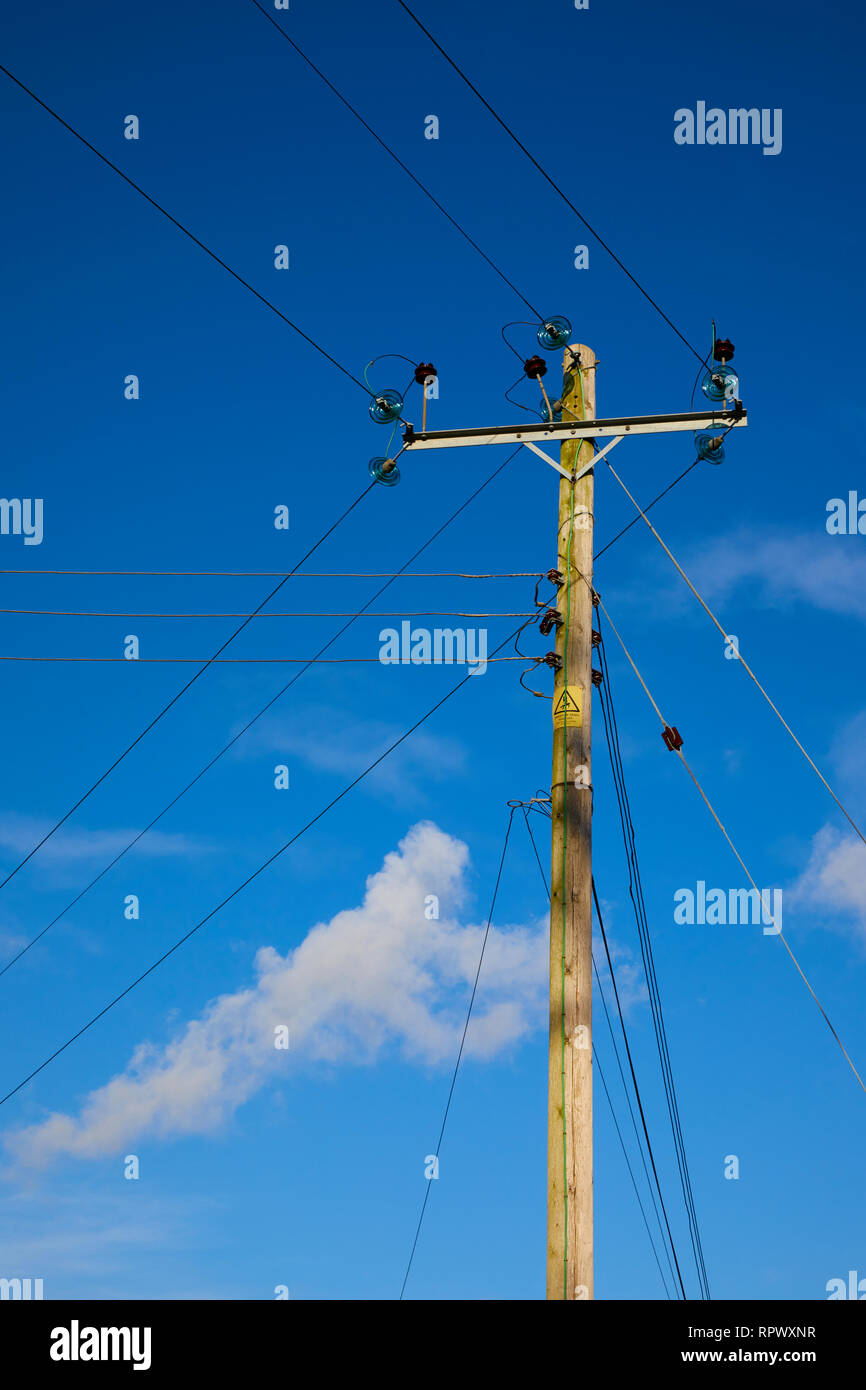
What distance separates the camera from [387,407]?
1144 centimetres

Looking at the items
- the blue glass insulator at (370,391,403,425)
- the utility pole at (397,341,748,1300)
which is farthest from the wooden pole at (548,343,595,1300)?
the blue glass insulator at (370,391,403,425)

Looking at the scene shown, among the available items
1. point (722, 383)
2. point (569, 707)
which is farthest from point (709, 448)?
point (569, 707)

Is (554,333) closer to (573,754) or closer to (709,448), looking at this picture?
(709,448)

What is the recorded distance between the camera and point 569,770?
10102 mm

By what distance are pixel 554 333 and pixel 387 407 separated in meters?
1.58

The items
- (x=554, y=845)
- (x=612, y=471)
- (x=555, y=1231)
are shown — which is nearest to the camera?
(x=555, y=1231)

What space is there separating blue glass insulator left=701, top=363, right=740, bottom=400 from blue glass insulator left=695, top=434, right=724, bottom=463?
1.98ft

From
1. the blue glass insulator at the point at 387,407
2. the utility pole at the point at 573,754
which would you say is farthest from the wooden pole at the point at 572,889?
the blue glass insulator at the point at 387,407

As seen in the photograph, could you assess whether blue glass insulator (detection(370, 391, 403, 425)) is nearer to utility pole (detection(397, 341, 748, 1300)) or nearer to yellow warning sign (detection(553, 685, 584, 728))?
utility pole (detection(397, 341, 748, 1300))

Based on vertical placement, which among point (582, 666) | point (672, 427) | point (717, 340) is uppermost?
point (717, 340)
